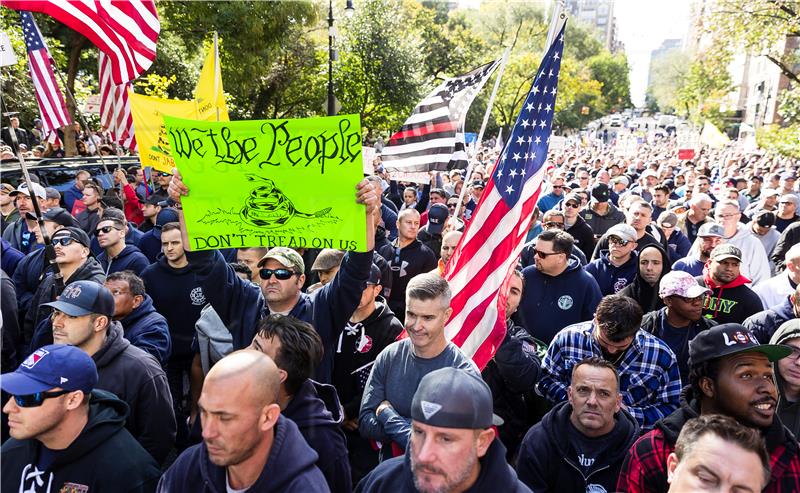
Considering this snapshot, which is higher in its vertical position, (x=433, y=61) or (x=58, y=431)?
(x=433, y=61)

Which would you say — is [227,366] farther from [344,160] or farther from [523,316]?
[523,316]

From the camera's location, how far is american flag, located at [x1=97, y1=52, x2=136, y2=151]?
1024 cm

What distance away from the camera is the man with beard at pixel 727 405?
9.06ft

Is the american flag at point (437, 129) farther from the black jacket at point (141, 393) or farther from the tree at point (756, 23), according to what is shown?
the tree at point (756, 23)

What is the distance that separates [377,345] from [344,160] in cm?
135

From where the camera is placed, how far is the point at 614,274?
652 cm

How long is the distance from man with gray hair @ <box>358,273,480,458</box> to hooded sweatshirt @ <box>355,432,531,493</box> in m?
0.78

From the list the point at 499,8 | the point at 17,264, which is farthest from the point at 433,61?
the point at 17,264

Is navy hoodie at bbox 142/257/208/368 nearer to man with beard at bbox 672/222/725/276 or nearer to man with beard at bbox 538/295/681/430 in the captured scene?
man with beard at bbox 538/295/681/430

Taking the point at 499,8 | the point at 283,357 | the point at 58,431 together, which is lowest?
the point at 58,431

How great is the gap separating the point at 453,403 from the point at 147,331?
2.90m

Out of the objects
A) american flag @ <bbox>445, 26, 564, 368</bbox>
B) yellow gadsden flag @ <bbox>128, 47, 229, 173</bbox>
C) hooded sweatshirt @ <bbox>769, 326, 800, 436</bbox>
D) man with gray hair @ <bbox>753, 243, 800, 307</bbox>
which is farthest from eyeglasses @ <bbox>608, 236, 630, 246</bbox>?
yellow gadsden flag @ <bbox>128, 47, 229, 173</bbox>

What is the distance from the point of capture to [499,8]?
6519 cm

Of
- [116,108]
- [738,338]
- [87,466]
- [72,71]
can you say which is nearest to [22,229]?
[116,108]
